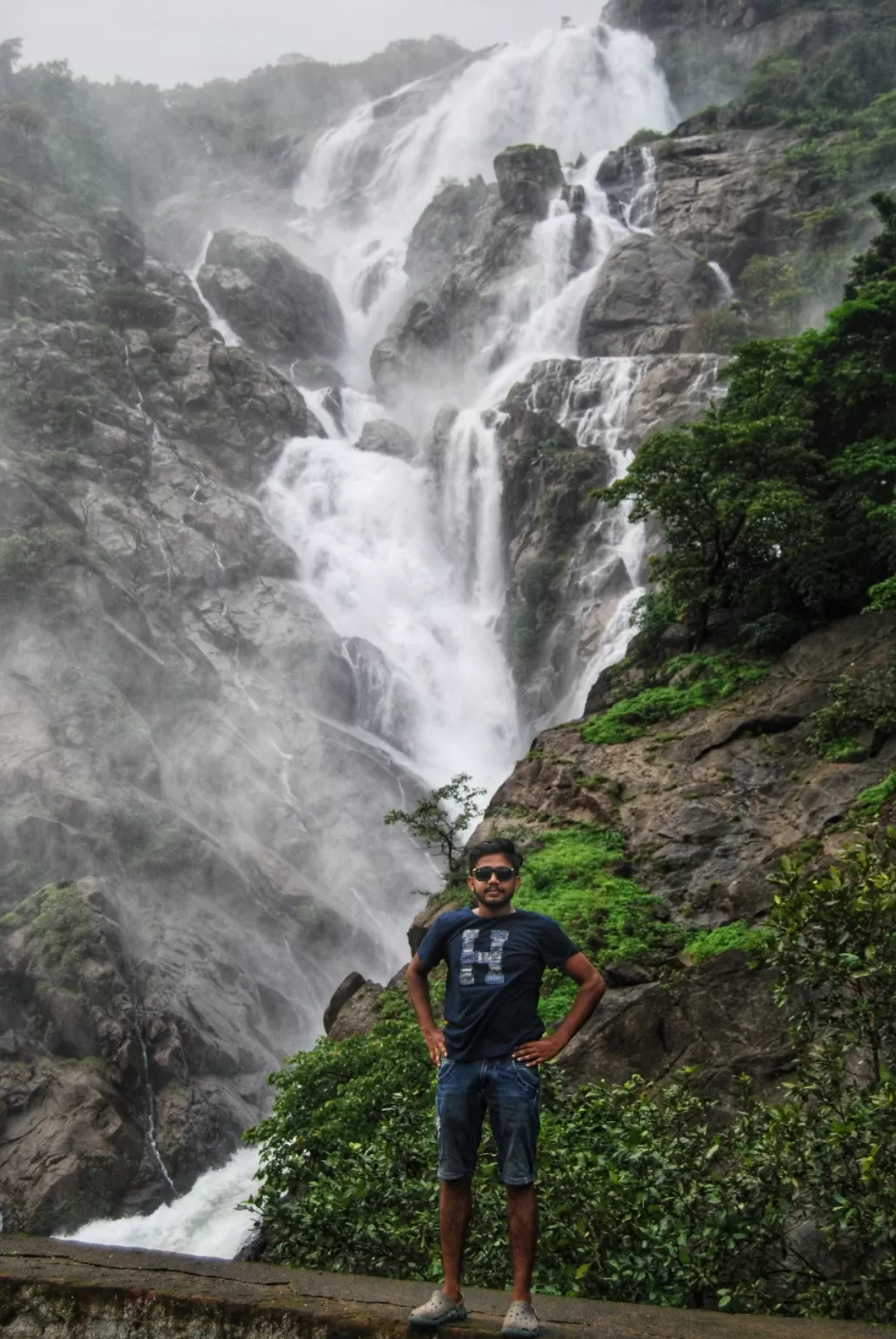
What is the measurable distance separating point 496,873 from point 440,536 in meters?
36.5

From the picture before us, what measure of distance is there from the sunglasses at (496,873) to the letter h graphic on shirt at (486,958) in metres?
0.22

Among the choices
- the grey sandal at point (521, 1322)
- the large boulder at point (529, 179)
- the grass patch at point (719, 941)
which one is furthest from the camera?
the large boulder at point (529, 179)

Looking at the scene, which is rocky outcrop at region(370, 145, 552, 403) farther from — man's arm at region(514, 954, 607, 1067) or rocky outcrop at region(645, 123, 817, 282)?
man's arm at region(514, 954, 607, 1067)

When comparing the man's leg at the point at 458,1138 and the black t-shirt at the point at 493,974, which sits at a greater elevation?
the black t-shirt at the point at 493,974

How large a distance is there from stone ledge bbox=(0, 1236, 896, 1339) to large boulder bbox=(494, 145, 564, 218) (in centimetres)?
5193

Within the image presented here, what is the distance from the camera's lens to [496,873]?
4.53 metres

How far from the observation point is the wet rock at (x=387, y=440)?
44750 millimetres

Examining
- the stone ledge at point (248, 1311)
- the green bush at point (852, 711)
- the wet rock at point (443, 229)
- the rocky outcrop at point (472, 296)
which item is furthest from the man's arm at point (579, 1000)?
the wet rock at point (443, 229)

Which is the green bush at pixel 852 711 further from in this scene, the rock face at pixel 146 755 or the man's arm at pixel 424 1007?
the rock face at pixel 146 755

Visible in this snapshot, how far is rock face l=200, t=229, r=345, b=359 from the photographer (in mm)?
54250

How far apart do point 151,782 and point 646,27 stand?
6389 cm

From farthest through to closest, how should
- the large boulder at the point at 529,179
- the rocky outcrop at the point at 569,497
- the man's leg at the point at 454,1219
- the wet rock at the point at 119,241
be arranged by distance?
1. the wet rock at the point at 119,241
2. the large boulder at the point at 529,179
3. the rocky outcrop at the point at 569,497
4. the man's leg at the point at 454,1219

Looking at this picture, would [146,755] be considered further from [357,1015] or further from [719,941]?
[719,941]

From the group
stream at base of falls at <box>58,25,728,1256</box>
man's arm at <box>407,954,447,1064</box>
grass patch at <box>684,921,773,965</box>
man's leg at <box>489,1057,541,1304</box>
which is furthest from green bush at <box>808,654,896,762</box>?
stream at base of falls at <box>58,25,728,1256</box>
